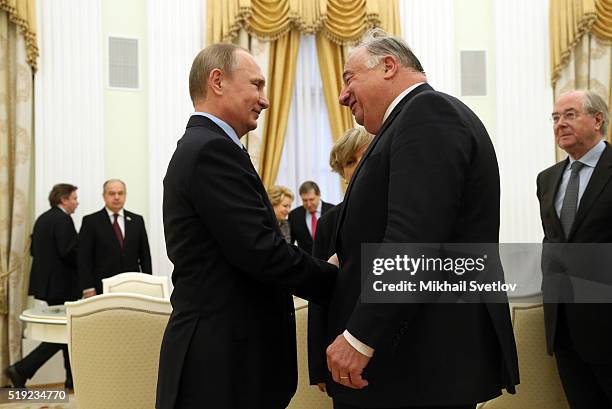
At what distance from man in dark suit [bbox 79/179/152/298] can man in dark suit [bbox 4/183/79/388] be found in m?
0.20

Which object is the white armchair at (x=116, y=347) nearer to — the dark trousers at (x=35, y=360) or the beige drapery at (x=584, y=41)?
the dark trousers at (x=35, y=360)

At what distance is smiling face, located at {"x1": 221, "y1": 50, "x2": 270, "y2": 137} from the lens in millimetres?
2137

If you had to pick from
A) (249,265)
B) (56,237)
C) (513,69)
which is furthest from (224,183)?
(513,69)

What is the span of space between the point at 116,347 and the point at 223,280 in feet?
3.35

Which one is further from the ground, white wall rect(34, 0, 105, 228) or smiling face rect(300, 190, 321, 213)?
white wall rect(34, 0, 105, 228)

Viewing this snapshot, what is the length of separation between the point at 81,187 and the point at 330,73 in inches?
118

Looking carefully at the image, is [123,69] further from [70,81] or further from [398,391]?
[398,391]

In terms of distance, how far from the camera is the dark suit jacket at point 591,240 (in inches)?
102

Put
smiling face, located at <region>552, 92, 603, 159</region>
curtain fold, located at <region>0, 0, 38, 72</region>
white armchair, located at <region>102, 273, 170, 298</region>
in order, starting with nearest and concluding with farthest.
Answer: smiling face, located at <region>552, 92, 603, 159</region>, white armchair, located at <region>102, 273, 170, 298</region>, curtain fold, located at <region>0, 0, 38, 72</region>

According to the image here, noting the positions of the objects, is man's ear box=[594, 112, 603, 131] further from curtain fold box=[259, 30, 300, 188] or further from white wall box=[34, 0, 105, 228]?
white wall box=[34, 0, 105, 228]

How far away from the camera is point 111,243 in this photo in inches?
253

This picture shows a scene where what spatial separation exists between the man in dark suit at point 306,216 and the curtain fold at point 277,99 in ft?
2.09

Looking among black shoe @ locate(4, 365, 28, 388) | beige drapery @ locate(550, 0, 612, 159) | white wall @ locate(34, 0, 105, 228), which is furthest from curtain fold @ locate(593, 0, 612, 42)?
black shoe @ locate(4, 365, 28, 388)

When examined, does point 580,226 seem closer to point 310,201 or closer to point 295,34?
point 310,201
